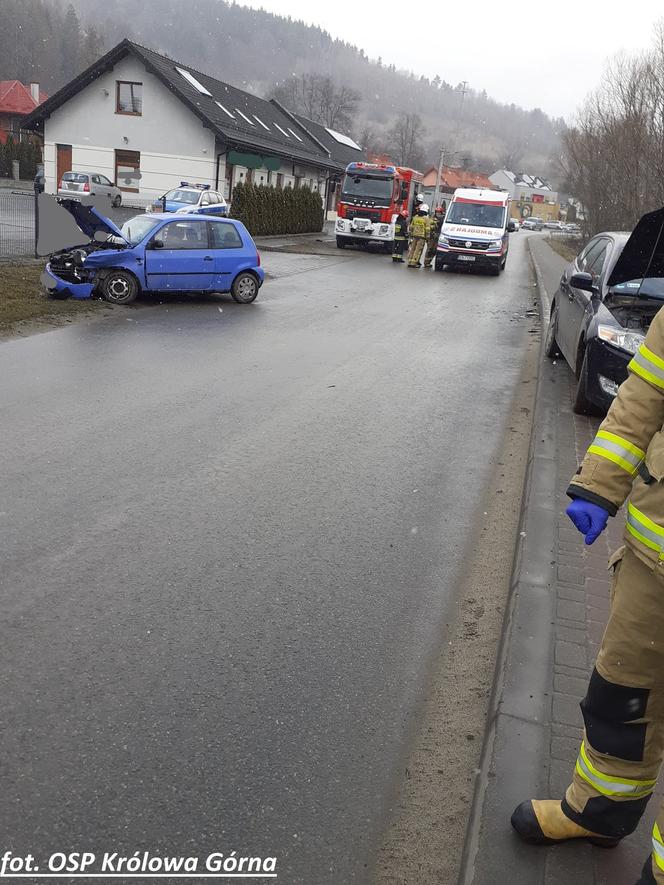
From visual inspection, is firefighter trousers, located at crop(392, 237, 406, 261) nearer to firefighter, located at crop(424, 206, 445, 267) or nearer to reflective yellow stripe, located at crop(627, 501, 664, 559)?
firefighter, located at crop(424, 206, 445, 267)

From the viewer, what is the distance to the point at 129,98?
40.4m

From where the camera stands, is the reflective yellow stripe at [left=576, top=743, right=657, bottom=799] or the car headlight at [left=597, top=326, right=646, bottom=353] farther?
the car headlight at [left=597, top=326, right=646, bottom=353]

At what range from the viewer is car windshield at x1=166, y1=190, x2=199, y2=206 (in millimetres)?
30125

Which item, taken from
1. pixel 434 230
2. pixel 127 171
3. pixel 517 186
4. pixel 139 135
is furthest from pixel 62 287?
pixel 517 186

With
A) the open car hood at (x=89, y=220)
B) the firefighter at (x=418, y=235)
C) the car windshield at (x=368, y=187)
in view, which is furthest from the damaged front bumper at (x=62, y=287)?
the car windshield at (x=368, y=187)

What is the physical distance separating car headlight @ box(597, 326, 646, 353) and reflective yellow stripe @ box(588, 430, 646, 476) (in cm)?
Result: 553

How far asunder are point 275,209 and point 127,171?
12597 mm

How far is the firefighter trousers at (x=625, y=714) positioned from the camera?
2279 mm

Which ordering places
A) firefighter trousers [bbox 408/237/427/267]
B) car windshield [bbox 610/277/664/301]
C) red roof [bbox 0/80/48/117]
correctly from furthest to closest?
red roof [bbox 0/80/48/117], firefighter trousers [bbox 408/237/427/267], car windshield [bbox 610/277/664/301]

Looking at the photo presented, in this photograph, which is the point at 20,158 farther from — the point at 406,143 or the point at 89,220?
the point at 406,143

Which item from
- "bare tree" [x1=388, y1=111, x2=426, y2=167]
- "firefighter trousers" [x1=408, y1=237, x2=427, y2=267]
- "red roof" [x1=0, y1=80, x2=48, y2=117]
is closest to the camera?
"firefighter trousers" [x1=408, y1=237, x2=427, y2=267]

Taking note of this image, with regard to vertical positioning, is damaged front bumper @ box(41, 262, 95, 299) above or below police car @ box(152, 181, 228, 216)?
below

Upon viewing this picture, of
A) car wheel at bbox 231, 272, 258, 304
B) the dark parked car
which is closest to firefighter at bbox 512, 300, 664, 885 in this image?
the dark parked car

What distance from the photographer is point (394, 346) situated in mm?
11914
